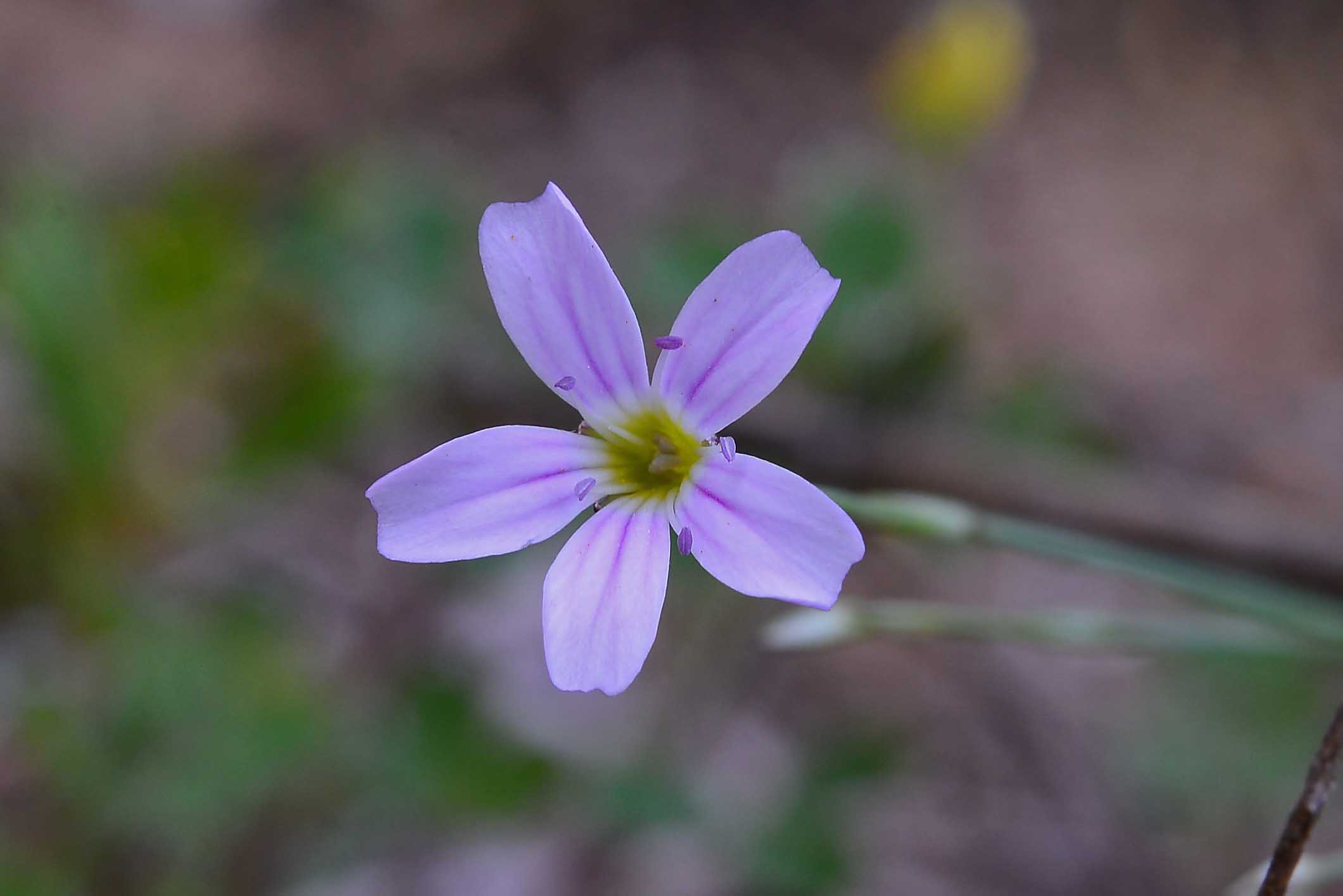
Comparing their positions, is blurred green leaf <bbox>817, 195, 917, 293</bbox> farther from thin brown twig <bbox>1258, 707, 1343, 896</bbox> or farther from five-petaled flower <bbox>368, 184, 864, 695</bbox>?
thin brown twig <bbox>1258, 707, 1343, 896</bbox>

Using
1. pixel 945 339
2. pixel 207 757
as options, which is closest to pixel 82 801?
pixel 207 757

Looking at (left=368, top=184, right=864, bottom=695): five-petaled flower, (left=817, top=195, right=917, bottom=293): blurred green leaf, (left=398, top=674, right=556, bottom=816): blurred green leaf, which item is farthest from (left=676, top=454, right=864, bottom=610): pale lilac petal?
(left=817, top=195, right=917, bottom=293): blurred green leaf

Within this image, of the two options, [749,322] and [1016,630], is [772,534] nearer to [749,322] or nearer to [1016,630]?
[749,322]

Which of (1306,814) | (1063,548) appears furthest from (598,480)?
(1306,814)

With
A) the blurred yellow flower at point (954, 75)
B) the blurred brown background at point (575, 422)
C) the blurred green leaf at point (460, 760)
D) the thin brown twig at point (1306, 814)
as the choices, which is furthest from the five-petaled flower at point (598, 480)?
the blurred yellow flower at point (954, 75)

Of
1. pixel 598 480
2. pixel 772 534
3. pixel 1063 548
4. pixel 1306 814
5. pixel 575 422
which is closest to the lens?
pixel 1306 814

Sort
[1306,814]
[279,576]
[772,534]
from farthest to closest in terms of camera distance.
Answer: [279,576], [772,534], [1306,814]
